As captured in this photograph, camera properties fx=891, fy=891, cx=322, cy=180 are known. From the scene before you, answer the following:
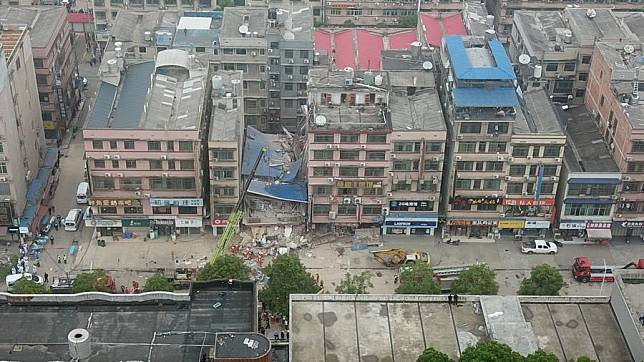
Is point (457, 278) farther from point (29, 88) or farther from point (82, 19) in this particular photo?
point (82, 19)

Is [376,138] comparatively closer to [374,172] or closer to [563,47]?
[374,172]

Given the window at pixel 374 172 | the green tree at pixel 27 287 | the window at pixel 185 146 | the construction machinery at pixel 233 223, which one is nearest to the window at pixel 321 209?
the window at pixel 374 172

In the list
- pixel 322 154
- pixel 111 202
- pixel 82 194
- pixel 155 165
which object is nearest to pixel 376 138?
pixel 322 154

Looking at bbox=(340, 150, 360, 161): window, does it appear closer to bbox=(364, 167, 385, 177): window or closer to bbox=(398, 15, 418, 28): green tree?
bbox=(364, 167, 385, 177): window

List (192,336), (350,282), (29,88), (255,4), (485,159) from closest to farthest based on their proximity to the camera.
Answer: (192,336)
(350,282)
(485,159)
(29,88)
(255,4)

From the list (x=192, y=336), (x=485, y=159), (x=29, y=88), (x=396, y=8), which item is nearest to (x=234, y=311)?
(x=192, y=336)

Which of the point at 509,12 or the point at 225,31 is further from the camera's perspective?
the point at 509,12
